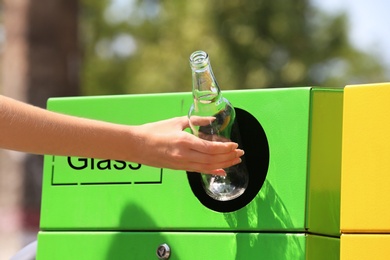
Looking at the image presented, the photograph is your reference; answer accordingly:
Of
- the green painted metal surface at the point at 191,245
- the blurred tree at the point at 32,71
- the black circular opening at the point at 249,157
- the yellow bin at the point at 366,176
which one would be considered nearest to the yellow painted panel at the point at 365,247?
the yellow bin at the point at 366,176

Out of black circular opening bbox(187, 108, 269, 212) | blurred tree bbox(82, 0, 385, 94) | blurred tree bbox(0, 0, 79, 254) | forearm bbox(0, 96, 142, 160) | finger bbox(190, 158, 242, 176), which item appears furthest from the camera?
blurred tree bbox(82, 0, 385, 94)

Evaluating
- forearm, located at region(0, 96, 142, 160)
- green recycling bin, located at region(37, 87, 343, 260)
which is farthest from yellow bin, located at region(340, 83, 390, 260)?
forearm, located at region(0, 96, 142, 160)

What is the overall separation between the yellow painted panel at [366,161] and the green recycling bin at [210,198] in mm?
114

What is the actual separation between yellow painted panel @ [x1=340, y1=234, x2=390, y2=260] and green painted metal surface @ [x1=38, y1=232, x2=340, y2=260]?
0.34 ft

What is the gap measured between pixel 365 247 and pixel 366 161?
0.64 ft

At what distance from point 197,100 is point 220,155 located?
6.7 inches

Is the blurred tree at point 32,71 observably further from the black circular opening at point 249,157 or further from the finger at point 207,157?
the finger at point 207,157

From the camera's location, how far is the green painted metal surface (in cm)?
232

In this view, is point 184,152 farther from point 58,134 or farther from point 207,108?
point 58,134

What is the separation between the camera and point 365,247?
221cm

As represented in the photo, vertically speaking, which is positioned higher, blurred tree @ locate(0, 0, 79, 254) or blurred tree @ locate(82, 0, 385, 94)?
blurred tree @ locate(82, 0, 385, 94)

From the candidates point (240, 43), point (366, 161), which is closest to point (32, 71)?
point (366, 161)

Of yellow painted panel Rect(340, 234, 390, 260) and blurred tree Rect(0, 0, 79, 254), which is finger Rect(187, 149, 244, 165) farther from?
blurred tree Rect(0, 0, 79, 254)

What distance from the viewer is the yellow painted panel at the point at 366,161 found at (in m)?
2.20
